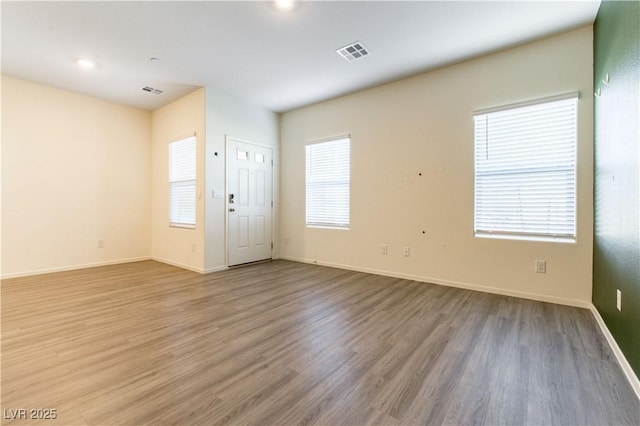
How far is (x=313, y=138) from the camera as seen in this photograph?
518cm

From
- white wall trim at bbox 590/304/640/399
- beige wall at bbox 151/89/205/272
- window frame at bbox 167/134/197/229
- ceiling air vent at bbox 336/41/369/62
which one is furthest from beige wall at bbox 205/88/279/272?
white wall trim at bbox 590/304/640/399

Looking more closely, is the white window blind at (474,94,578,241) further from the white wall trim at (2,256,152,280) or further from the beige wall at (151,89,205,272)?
the white wall trim at (2,256,152,280)

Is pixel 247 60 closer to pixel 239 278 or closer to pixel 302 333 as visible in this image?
pixel 239 278

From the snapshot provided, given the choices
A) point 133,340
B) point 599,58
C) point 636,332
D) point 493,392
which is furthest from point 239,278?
point 599,58

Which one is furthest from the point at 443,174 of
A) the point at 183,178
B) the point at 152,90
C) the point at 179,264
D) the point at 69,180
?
the point at 69,180

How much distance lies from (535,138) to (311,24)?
2.79 m

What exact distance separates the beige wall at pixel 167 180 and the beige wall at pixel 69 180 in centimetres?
21

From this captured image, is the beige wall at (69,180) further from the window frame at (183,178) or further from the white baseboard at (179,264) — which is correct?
the window frame at (183,178)

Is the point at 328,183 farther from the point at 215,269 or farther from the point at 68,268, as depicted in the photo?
the point at 68,268

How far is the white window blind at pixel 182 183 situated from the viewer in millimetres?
4781

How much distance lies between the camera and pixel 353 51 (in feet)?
11.0

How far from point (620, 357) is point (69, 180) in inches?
274

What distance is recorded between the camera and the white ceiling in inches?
103

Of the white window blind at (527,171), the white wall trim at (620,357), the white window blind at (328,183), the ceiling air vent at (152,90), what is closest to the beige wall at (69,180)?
the ceiling air vent at (152,90)
